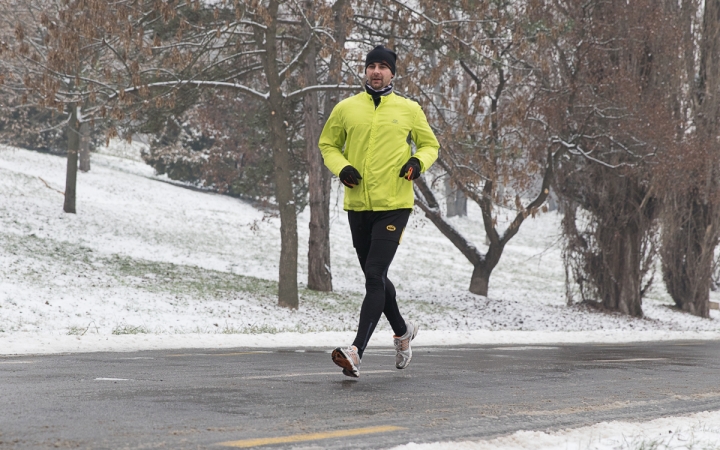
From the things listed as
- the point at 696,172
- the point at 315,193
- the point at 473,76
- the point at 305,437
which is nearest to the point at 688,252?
the point at 696,172

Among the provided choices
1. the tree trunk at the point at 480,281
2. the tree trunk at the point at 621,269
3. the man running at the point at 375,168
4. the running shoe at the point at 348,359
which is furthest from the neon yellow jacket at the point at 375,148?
the tree trunk at the point at 480,281

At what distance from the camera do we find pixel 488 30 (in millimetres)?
18828

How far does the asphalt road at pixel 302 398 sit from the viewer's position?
12.4ft

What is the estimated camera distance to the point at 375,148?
244 inches

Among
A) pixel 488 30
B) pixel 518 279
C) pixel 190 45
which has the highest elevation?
pixel 488 30

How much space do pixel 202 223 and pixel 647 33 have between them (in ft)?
67.8

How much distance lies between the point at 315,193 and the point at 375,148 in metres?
15.8

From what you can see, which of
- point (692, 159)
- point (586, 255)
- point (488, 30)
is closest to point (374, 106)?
point (488, 30)

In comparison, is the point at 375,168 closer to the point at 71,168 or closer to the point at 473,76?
the point at 473,76

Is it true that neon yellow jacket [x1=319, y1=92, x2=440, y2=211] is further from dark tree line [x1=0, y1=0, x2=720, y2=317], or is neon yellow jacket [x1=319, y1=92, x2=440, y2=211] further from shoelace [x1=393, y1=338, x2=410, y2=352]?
dark tree line [x1=0, y1=0, x2=720, y2=317]

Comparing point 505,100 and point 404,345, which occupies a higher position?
point 505,100

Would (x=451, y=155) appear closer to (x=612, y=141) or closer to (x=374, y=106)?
(x=612, y=141)

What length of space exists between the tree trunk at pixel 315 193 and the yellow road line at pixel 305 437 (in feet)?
57.0

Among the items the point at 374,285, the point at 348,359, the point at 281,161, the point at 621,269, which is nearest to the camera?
the point at 348,359
